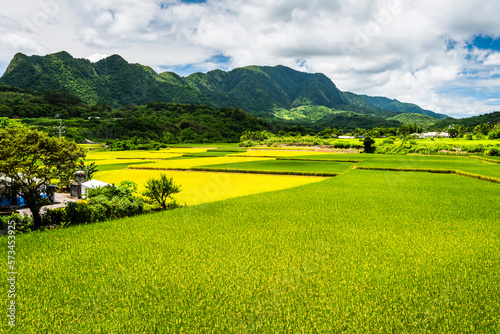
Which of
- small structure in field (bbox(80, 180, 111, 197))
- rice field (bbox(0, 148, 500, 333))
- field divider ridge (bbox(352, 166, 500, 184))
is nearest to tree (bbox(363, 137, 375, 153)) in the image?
field divider ridge (bbox(352, 166, 500, 184))

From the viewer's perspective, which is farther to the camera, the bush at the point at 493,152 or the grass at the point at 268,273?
the bush at the point at 493,152

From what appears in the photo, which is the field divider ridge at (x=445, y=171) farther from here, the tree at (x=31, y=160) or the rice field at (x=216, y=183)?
the tree at (x=31, y=160)

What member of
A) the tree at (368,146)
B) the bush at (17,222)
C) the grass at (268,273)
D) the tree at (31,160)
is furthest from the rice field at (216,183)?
the tree at (368,146)

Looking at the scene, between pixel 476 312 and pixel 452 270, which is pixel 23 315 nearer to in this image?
pixel 476 312

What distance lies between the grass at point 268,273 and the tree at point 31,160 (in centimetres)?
423

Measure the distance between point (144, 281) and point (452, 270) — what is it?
9.42 metres

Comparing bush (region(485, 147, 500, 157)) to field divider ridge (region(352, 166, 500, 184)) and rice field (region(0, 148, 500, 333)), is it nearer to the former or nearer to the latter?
field divider ridge (region(352, 166, 500, 184))

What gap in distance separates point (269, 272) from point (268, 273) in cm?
8

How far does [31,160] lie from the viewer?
15.0 metres

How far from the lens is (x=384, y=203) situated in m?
17.5

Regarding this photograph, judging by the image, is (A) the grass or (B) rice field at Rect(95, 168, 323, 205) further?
(B) rice field at Rect(95, 168, 323, 205)

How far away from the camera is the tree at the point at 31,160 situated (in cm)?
1412

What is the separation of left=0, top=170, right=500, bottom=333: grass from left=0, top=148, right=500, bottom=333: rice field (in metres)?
0.04

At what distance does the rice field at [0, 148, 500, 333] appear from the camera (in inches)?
235
